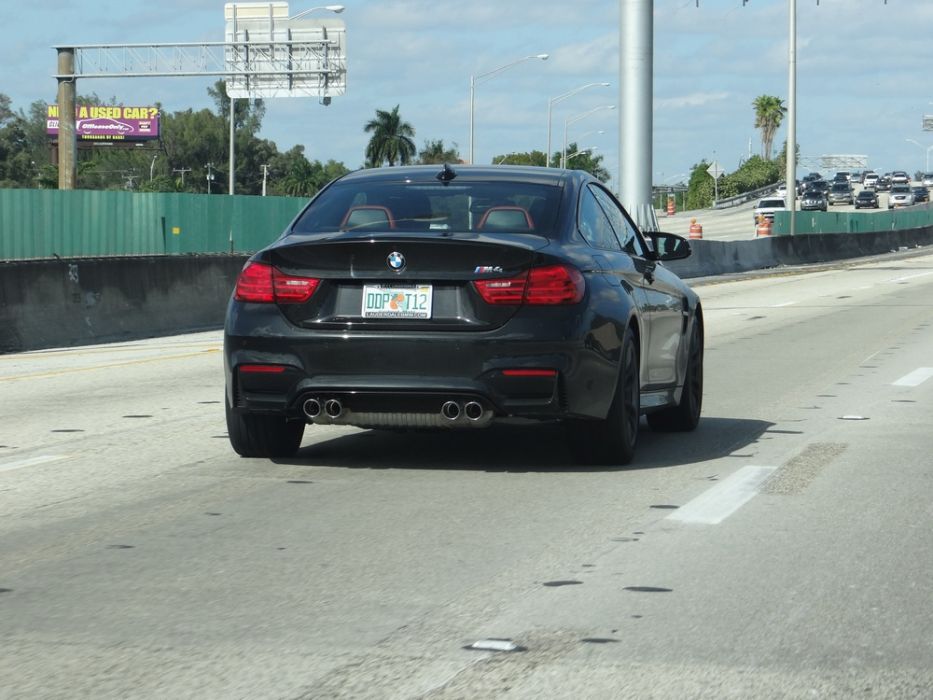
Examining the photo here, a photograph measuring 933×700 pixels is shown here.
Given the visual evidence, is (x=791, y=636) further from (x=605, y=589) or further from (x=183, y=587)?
(x=183, y=587)

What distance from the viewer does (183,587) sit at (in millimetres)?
5922

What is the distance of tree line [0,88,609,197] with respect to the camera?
157m

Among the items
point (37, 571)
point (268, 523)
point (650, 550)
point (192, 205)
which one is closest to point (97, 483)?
point (268, 523)

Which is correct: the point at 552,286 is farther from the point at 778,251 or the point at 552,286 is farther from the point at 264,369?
the point at 778,251

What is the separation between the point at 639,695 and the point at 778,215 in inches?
2254

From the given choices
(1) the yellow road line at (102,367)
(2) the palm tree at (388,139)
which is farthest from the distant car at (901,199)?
(1) the yellow road line at (102,367)

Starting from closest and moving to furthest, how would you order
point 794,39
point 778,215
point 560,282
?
point 560,282 < point 794,39 < point 778,215

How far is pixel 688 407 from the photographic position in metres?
10.7

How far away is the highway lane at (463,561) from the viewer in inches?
190

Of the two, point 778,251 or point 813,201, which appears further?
point 813,201

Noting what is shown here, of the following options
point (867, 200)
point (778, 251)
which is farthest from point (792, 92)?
point (867, 200)

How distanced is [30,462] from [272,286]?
1.81 m

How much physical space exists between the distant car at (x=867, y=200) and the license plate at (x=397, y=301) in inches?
4306

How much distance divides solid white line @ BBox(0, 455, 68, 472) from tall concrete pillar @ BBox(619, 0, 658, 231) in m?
27.2
